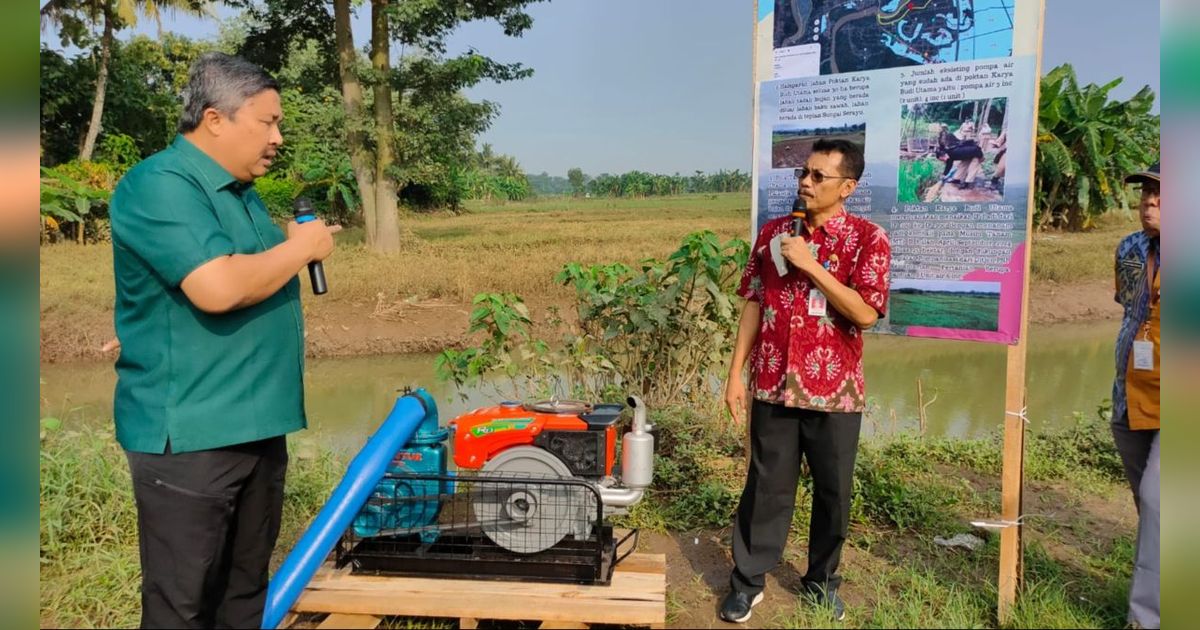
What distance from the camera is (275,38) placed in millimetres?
13062

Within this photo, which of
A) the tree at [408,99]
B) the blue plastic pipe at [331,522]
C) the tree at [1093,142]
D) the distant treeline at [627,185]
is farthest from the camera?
the distant treeline at [627,185]

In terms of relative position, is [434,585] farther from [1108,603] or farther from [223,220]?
[1108,603]

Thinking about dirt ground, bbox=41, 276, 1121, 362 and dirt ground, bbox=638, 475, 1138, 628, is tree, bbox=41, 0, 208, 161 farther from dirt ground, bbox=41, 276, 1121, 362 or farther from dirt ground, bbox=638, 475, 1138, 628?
dirt ground, bbox=638, 475, 1138, 628

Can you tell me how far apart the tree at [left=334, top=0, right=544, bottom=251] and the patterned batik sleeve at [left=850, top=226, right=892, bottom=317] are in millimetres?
10324

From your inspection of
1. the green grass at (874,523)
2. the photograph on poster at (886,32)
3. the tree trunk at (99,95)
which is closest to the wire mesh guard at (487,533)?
the green grass at (874,523)

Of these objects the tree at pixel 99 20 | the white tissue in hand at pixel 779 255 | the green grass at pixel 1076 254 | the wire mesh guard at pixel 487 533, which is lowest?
the wire mesh guard at pixel 487 533

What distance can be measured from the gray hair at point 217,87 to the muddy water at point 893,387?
345cm

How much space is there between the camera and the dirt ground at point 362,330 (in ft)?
28.8

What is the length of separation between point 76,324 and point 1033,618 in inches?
388

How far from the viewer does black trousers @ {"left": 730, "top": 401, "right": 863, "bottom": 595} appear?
281cm

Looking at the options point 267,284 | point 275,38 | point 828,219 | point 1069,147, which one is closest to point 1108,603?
point 828,219

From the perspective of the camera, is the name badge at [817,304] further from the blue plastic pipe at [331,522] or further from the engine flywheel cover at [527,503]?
the blue plastic pipe at [331,522]

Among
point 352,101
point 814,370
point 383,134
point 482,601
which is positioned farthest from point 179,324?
point 352,101

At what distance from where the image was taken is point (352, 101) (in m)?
13.1
